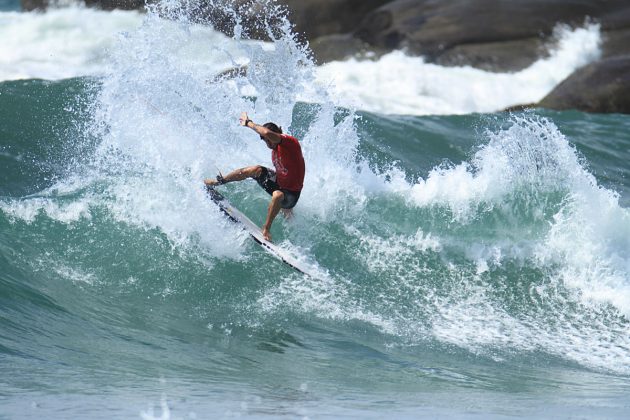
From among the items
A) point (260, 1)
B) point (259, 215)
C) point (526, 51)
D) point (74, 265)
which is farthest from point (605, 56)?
point (74, 265)

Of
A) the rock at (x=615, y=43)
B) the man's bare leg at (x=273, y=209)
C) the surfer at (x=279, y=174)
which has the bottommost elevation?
the man's bare leg at (x=273, y=209)

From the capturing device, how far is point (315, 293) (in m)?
9.54

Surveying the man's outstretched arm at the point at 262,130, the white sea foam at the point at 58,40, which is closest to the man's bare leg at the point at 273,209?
the man's outstretched arm at the point at 262,130

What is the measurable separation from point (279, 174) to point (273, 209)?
1.22 ft

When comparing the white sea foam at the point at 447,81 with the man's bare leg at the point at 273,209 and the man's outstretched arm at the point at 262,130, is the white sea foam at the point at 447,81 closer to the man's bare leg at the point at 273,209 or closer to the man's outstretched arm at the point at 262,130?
the man's bare leg at the point at 273,209

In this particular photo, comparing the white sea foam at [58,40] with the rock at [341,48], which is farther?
the rock at [341,48]

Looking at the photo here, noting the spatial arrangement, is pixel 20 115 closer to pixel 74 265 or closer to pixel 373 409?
pixel 74 265

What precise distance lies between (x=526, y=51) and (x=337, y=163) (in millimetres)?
12058

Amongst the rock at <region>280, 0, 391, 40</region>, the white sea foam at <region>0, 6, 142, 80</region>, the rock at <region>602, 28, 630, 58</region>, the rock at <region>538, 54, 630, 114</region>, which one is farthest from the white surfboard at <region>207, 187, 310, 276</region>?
the rock at <region>602, 28, 630, 58</region>

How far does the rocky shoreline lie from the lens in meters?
22.0

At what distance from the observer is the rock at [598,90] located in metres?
18.9

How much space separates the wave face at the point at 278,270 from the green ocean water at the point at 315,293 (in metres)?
0.03

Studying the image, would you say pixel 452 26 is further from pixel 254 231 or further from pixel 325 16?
pixel 254 231

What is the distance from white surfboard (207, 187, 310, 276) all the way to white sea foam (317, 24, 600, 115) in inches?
396
